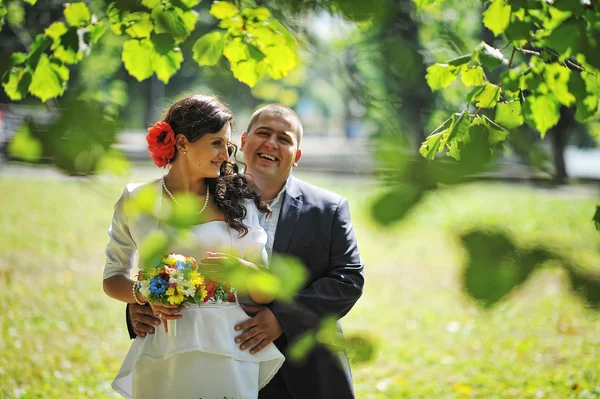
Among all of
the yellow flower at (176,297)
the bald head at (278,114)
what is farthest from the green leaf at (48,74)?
the bald head at (278,114)

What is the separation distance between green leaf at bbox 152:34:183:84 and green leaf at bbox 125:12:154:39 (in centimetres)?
7

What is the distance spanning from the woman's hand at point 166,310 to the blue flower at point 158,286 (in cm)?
10

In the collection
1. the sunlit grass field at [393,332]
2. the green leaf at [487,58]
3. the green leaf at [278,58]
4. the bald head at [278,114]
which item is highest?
the green leaf at [487,58]

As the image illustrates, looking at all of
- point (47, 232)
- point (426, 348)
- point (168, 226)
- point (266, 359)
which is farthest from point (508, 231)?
point (47, 232)

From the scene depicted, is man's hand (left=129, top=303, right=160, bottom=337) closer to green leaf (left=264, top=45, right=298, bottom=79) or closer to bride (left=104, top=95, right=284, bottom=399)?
bride (left=104, top=95, right=284, bottom=399)

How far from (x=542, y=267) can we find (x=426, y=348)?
645 cm

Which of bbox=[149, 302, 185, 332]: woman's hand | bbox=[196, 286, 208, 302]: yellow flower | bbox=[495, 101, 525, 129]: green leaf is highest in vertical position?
bbox=[495, 101, 525, 129]: green leaf

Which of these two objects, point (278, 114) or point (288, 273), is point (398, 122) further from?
point (278, 114)

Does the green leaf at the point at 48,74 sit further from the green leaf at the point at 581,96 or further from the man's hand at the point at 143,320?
the green leaf at the point at 581,96

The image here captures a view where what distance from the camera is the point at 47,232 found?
12.1 meters

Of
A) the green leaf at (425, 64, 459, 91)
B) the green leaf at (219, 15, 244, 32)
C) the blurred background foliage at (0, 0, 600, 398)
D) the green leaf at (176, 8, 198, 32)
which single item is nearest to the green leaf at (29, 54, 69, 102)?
the blurred background foliage at (0, 0, 600, 398)

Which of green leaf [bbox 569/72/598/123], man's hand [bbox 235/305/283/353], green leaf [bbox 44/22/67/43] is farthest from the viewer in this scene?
man's hand [bbox 235/305/283/353]

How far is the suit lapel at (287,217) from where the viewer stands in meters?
3.42

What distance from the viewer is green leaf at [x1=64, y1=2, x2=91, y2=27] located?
2.52 metres
